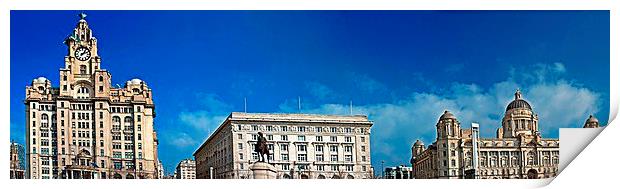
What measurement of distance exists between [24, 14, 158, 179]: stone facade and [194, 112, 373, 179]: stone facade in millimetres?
1076

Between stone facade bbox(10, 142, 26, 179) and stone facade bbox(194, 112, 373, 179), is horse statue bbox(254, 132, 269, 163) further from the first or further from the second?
stone facade bbox(10, 142, 26, 179)

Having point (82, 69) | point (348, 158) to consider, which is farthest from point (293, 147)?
point (82, 69)

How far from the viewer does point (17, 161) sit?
Answer: 13656 mm

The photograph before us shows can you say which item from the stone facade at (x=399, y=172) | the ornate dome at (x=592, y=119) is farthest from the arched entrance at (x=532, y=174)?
the stone facade at (x=399, y=172)

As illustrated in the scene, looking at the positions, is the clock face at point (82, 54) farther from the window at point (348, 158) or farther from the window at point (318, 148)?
the window at point (348, 158)

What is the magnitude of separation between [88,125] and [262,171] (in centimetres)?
293

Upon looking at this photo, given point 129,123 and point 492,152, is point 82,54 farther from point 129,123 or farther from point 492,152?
point 492,152

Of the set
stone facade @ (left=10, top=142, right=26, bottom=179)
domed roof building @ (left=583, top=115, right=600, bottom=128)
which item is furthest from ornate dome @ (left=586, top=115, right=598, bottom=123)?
stone facade @ (left=10, top=142, right=26, bottom=179)

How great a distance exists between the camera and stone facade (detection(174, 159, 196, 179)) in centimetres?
1436

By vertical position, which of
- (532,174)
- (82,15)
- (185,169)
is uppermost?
(82,15)

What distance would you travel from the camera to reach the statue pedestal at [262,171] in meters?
14.4

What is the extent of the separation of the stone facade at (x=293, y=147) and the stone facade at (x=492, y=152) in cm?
101
